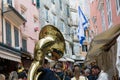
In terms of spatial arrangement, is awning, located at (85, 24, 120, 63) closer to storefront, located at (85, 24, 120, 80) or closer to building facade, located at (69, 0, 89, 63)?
storefront, located at (85, 24, 120, 80)

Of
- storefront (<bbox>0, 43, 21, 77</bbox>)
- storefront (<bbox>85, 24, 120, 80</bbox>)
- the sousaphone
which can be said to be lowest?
the sousaphone

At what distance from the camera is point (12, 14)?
766 inches

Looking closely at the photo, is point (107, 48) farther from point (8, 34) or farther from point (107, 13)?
point (107, 13)

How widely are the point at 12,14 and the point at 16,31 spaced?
2.21m

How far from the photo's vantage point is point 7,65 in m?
18.9

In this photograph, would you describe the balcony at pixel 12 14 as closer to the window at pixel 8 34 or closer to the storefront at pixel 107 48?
the window at pixel 8 34

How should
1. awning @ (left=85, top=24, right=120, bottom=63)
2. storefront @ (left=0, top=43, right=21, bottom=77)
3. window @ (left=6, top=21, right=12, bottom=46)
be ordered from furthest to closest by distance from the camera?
1. window @ (left=6, top=21, right=12, bottom=46)
2. storefront @ (left=0, top=43, right=21, bottom=77)
3. awning @ (left=85, top=24, right=120, bottom=63)

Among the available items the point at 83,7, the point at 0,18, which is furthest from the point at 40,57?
the point at 83,7

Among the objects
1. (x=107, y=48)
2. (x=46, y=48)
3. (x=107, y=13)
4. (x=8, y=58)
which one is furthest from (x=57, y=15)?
(x=46, y=48)

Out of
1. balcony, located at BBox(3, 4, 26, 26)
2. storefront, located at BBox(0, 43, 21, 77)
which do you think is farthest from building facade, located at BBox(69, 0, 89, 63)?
storefront, located at BBox(0, 43, 21, 77)

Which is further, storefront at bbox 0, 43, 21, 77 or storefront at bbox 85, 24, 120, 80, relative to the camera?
storefront at bbox 0, 43, 21, 77

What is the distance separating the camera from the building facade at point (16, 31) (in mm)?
17477

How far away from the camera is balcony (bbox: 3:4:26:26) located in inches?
728

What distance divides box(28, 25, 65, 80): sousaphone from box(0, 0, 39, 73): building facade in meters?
11.0
